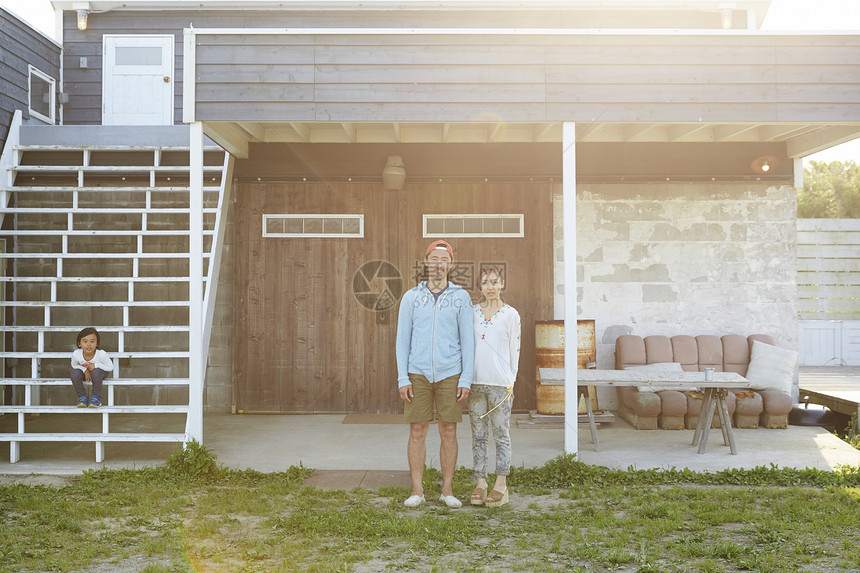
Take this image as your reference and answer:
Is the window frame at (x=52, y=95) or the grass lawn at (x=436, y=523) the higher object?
the window frame at (x=52, y=95)

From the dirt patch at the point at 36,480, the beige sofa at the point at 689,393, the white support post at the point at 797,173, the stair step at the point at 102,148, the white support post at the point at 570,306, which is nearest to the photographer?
the dirt patch at the point at 36,480

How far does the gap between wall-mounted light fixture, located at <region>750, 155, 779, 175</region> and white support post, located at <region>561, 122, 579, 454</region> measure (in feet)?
11.6

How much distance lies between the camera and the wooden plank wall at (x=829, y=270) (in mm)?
14141

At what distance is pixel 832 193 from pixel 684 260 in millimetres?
21675

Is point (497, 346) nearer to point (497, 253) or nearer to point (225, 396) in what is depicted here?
point (497, 253)

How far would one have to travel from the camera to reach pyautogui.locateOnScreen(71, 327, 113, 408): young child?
19.7 ft

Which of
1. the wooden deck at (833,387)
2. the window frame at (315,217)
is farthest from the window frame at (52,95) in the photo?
the wooden deck at (833,387)

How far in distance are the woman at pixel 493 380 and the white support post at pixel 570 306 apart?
93 cm

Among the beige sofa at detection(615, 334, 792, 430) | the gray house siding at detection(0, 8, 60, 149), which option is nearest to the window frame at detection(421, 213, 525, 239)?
the beige sofa at detection(615, 334, 792, 430)

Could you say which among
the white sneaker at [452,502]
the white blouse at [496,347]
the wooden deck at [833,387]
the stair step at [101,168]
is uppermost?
the stair step at [101,168]

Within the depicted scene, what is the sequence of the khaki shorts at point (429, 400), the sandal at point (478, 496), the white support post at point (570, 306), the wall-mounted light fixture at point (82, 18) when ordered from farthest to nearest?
the wall-mounted light fixture at point (82, 18) < the white support post at point (570, 306) < the sandal at point (478, 496) < the khaki shorts at point (429, 400)

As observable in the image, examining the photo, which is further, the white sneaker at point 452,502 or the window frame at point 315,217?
the window frame at point 315,217

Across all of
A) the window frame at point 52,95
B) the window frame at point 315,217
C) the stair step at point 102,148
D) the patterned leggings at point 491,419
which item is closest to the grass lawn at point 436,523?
the patterned leggings at point 491,419

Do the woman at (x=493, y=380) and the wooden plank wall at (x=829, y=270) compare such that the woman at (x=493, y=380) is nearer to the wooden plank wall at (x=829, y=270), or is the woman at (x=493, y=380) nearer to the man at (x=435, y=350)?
the man at (x=435, y=350)
